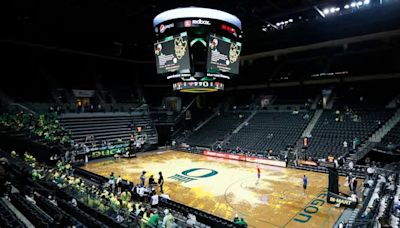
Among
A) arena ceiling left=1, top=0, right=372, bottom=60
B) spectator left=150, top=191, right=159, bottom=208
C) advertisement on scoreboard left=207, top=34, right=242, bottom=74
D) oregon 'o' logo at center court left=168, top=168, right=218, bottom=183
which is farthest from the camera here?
arena ceiling left=1, top=0, right=372, bottom=60

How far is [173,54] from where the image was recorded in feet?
44.9

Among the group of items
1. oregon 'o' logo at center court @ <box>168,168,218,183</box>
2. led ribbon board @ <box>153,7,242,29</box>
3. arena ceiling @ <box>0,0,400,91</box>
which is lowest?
oregon 'o' logo at center court @ <box>168,168,218,183</box>

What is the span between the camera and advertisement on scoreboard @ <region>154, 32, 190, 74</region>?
1326cm

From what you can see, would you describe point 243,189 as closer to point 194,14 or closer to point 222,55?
point 222,55

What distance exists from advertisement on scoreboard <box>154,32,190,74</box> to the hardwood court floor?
7414mm

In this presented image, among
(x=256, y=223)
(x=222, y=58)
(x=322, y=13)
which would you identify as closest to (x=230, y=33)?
(x=222, y=58)

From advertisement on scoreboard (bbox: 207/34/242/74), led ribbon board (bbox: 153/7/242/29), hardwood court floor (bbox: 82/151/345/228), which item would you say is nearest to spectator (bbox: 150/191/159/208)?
hardwood court floor (bbox: 82/151/345/228)

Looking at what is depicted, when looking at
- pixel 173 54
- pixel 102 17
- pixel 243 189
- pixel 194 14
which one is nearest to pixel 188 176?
pixel 243 189

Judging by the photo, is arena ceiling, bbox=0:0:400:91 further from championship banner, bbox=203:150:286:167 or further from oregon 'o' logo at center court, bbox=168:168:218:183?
oregon 'o' logo at center court, bbox=168:168:218:183

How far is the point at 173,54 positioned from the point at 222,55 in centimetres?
277

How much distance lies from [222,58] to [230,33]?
1551 mm

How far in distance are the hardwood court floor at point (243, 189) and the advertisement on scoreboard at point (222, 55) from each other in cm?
726

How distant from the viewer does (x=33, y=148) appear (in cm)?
1973

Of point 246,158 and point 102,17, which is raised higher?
point 102,17
